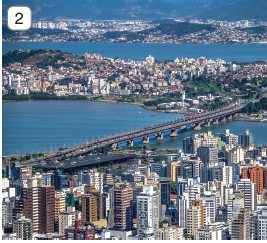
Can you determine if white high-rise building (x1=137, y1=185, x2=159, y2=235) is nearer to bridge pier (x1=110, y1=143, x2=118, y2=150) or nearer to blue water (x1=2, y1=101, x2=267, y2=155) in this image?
blue water (x1=2, y1=101, x2=267, y2=155)

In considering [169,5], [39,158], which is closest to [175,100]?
[39,158]

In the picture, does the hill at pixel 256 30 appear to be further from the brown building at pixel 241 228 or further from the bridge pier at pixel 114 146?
the brown building at pixel 241 228

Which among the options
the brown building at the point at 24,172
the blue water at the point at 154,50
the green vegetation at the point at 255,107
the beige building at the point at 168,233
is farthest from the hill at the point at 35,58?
the beige building at the point at 168,233

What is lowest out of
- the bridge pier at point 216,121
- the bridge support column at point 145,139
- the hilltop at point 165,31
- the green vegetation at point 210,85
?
the bridge support column at point 145,139

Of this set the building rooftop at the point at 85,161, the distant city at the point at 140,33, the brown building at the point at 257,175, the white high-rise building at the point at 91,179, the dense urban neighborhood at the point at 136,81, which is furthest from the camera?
the distant city at the point at 140,33

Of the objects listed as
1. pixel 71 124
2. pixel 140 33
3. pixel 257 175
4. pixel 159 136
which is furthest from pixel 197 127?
pixel 140 33

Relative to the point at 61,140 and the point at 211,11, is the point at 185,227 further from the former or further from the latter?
the point at 211,11
